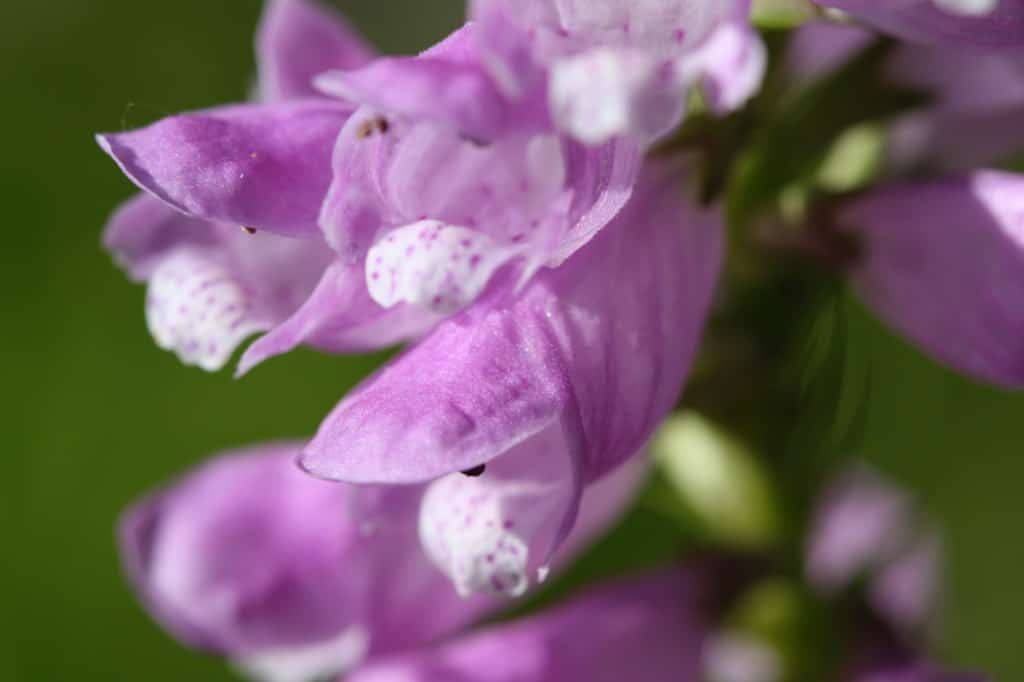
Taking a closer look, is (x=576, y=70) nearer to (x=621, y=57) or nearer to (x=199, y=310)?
(x=621, y=57)

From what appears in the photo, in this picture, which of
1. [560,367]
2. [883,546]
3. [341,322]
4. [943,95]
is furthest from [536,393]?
[883,546]

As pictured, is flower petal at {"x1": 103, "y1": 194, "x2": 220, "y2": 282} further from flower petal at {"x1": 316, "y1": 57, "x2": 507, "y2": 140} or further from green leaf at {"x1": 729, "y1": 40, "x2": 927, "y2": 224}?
green leaf at {"x1": 729, "y1": 40, "x2": 927, "y2": 224}

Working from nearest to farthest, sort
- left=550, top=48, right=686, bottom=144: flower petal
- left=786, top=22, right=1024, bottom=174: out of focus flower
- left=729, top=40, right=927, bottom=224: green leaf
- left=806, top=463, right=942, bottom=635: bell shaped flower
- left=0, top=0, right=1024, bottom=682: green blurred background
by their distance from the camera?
left=550, top=48, right=686, bottom=144: flower petal
left=729, top=40, right=927, bottom=224: green leaf
left=786, top=22, right=1024, bottom=174: out of focus flower
left=806, top=463, right=942, bottom=635: bell shaped flower
left=0, top=0, right=1024, bottom=682: green blurred background

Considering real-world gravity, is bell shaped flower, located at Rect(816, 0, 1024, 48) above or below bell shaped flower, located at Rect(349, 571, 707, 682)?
above

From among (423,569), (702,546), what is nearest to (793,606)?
(702,546)

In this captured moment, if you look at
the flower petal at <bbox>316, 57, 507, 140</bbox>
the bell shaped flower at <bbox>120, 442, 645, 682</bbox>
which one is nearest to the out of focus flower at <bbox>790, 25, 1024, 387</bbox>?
the bell shaped flower at <bbox>120, 442, 645, 682</bbox>

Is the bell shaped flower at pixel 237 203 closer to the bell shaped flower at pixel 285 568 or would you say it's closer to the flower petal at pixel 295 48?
the flower petal at pixel 295 48

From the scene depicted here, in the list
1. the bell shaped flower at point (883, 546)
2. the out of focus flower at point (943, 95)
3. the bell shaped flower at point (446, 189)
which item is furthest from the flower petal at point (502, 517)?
the bell shaped flower at point (883, 546)
